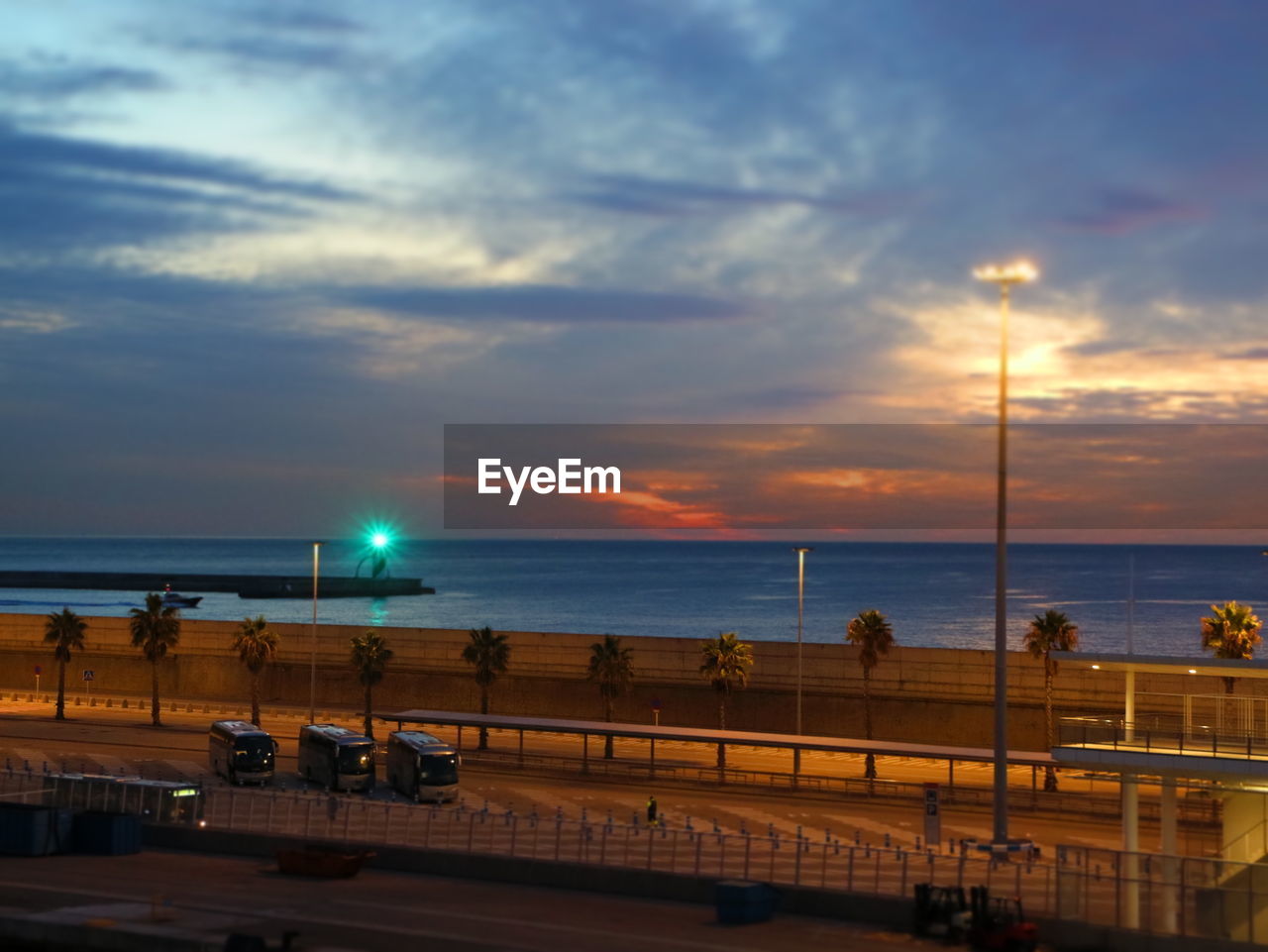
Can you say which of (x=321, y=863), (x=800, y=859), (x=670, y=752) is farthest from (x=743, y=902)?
(x=670, y=752)

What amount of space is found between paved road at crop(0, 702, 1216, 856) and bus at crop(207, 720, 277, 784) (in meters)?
1.14

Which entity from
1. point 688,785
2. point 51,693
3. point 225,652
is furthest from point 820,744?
point 51,693

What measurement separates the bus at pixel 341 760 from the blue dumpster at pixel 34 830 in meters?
16.7

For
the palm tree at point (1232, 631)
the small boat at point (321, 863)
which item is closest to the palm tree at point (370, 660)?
the small boat at point (321, 863)

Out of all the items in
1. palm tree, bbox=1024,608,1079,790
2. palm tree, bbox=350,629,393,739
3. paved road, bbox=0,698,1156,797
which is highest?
palm tree, bbox=1024,608,1079,790

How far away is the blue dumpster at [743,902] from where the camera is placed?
1091 inches

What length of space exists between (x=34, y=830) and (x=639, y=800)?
21994mm

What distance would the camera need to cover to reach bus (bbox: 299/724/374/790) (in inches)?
2024

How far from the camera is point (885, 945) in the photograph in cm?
2616

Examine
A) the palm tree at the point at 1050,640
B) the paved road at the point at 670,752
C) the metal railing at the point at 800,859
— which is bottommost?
the paved road at the point at 670,752

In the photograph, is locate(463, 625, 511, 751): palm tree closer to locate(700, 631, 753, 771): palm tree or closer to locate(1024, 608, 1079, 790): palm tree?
locate(700, 631, 753, 771): palm tree

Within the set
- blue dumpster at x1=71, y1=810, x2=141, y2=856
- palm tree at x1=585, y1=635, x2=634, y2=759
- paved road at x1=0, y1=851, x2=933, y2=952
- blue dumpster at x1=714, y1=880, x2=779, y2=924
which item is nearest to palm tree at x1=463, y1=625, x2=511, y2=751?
palm tree at x1=585, y1=635, x2=634, y2=759

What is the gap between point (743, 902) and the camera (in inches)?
1090

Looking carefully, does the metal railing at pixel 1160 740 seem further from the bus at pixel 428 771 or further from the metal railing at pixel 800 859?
the bus at pixel 428 771
